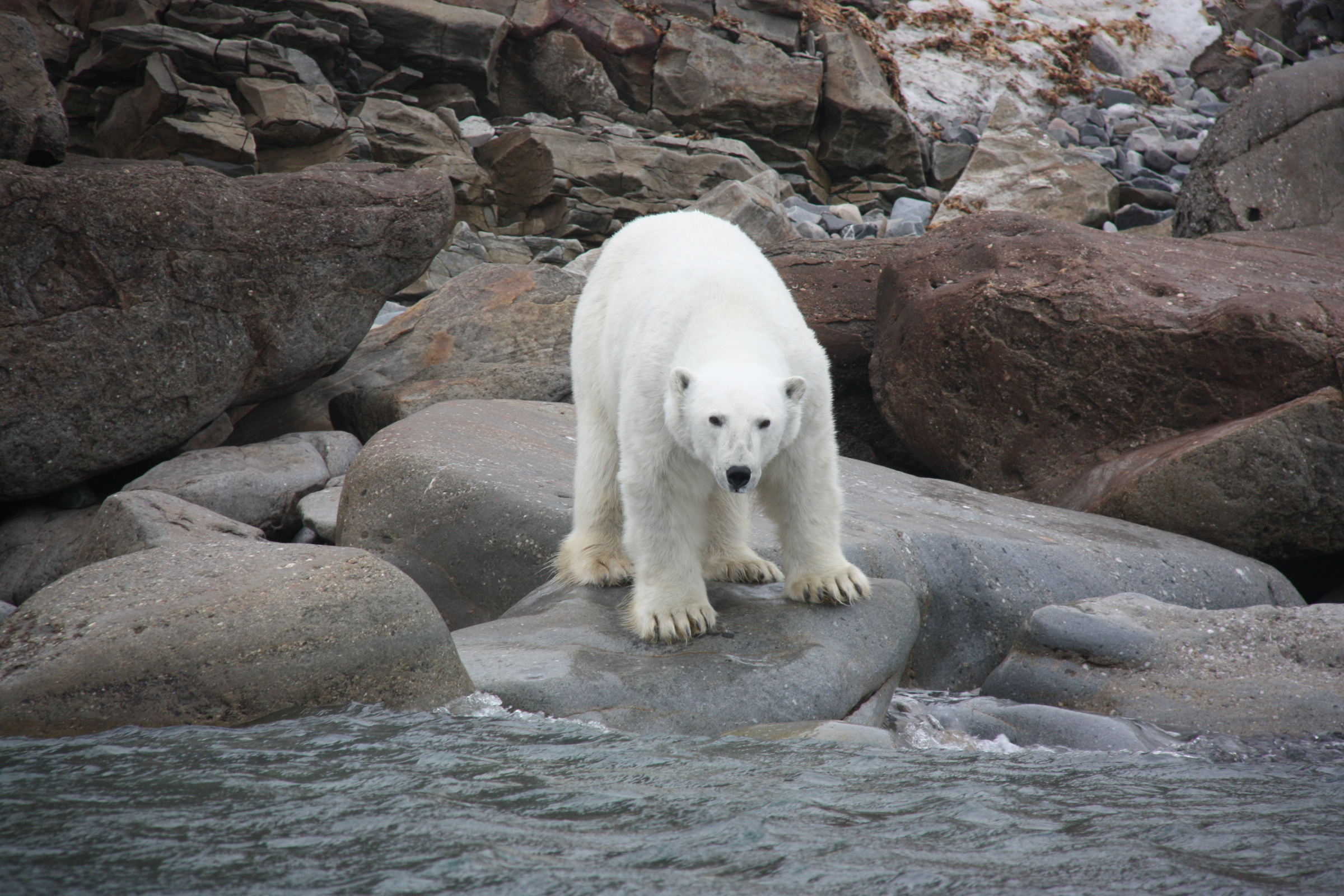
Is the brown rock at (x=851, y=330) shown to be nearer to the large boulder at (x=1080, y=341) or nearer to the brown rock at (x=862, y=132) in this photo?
Answer: the large boulder at (x=1080, y=341)

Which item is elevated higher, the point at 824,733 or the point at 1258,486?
the point at 1258,486

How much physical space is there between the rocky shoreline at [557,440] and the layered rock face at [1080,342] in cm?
3

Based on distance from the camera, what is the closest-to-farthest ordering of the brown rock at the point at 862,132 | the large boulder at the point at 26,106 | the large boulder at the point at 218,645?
the large boulder at the point at 218,645 < the large boulder at the point at 26,106 < the brown rock at the point at 862,132

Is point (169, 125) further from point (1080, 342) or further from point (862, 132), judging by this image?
point (1080, 342)

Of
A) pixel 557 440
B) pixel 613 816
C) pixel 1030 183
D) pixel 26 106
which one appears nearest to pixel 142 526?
pixel 557 440

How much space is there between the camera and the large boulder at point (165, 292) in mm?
6289

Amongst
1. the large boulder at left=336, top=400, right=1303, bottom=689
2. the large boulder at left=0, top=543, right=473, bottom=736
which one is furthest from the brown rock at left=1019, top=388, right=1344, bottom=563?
the large boulder at left=0, top=543, right=473, bottom=736

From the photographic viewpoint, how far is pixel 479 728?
3348 millimetres

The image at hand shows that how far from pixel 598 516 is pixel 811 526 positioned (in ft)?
3.81

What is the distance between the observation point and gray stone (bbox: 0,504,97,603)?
6148 mm

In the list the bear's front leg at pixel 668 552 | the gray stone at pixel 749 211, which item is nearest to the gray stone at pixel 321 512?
the bear's front leg at pixel 668 552

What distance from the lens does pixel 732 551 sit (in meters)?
4.82

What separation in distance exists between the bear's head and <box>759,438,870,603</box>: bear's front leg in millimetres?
324

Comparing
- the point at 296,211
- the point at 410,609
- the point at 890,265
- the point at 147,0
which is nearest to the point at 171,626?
the point at 410,609
